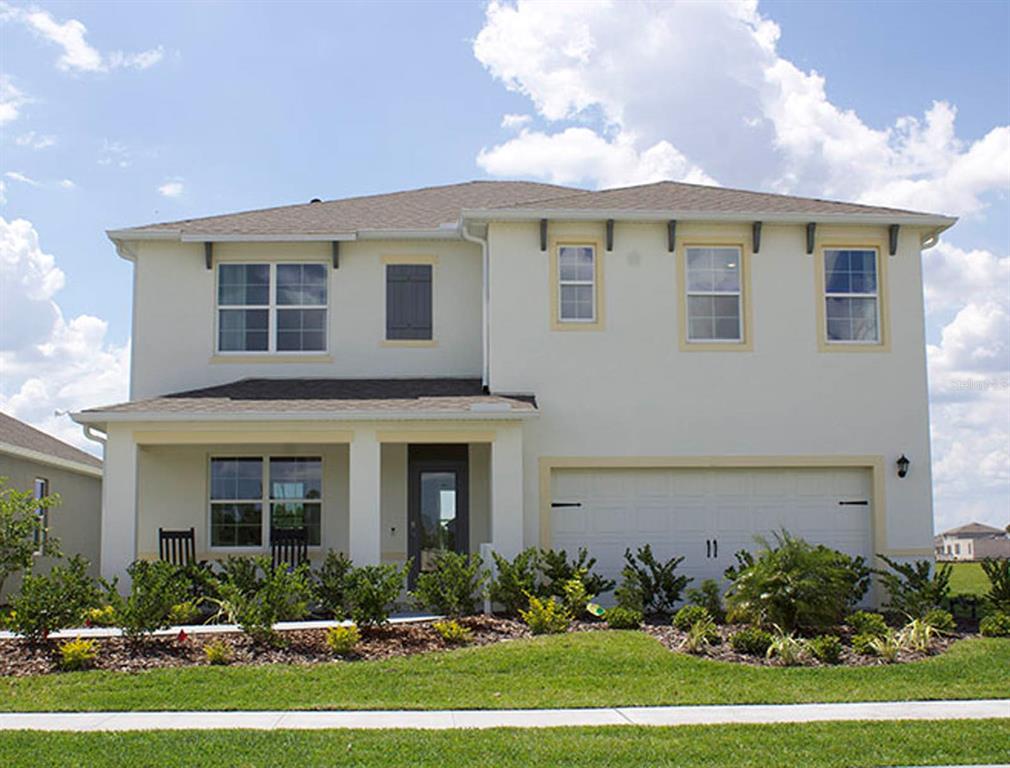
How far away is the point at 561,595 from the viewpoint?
624 inches

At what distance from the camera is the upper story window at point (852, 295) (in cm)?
1820

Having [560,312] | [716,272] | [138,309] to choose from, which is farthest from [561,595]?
[138,309]

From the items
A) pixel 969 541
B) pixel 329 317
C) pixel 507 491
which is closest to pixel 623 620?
pixel 507 491

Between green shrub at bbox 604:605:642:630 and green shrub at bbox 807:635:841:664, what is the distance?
89.3 inches

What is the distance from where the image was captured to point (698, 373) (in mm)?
17797

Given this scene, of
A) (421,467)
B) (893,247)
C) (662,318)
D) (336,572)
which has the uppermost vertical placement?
(893,247)

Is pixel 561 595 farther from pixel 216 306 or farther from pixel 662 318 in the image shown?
pixel 216 306

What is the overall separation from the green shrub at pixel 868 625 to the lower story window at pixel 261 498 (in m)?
8.45

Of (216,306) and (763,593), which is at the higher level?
(216,306)

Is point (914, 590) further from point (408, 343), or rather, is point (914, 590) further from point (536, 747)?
point (536, 747)

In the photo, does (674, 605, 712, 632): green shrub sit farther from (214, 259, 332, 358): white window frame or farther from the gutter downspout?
(214, 259, 332, 358): white window frame

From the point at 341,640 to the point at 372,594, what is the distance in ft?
2.77

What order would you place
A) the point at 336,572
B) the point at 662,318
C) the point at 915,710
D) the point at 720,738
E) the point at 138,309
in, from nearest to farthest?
the point at 720,738
the point at 915,710
the point at 336,572
the point at 662,318
the point at 138,309

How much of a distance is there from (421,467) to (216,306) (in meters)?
4.40
